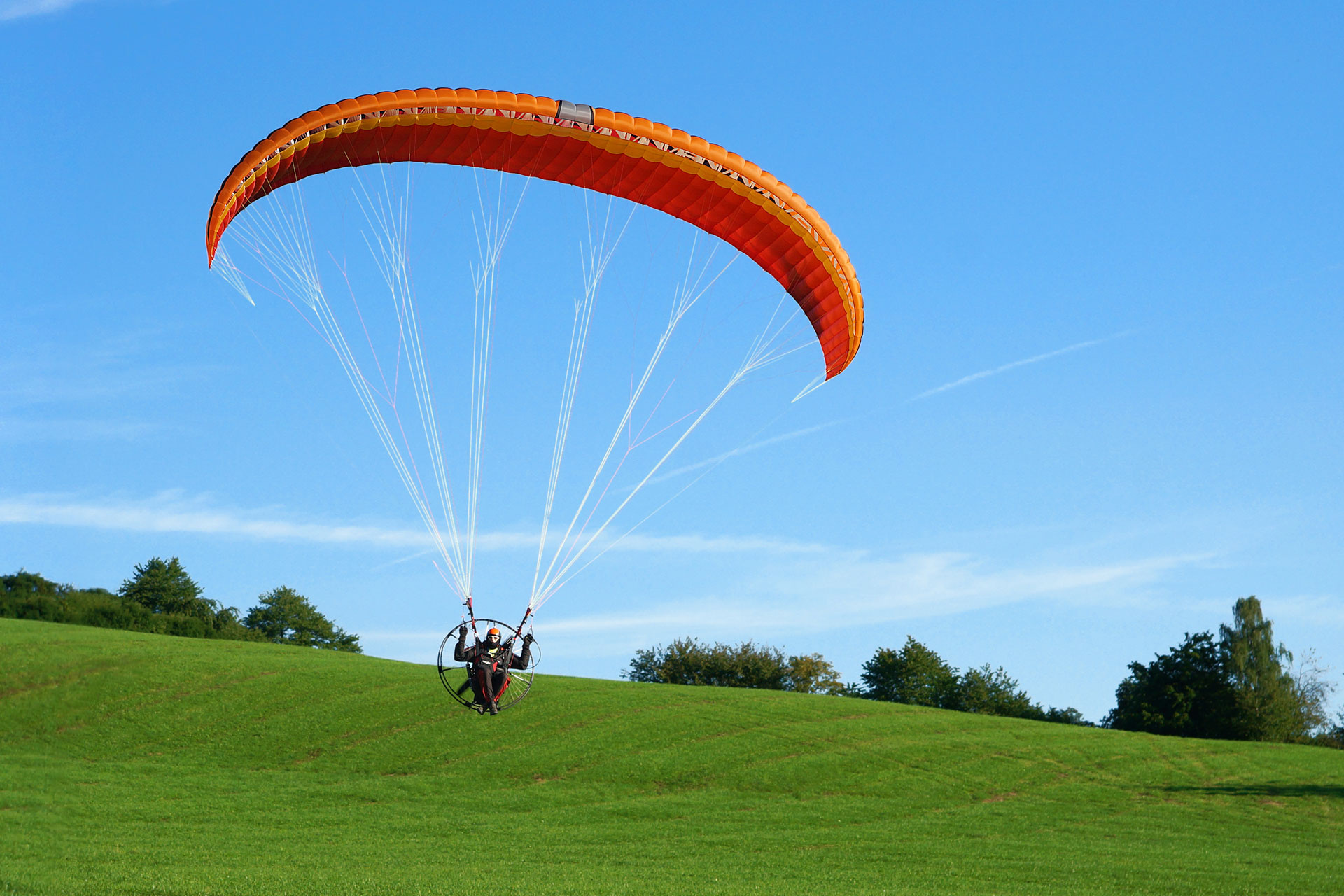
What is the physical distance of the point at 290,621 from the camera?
87938mm

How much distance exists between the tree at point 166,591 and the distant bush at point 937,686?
1800 inches

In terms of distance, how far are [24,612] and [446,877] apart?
2209 inches

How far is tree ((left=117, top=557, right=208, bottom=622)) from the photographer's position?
75.8 metres

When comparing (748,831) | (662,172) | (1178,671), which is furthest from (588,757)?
(1178,671)

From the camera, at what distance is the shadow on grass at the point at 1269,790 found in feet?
107

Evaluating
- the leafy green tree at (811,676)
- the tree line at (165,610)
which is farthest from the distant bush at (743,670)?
the tree line at (165,610)

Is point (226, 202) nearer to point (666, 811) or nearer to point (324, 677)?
point (666, 811)

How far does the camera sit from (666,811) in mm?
27219

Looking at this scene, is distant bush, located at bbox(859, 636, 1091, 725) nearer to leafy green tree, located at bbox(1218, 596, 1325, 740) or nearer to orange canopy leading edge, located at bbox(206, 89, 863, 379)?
leafy green tree, located at bbox(1218, 596, 1325, 740)

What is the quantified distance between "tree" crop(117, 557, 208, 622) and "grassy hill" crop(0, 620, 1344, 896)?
103 feet

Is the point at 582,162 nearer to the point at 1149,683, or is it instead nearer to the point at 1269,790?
the point at 1269,790

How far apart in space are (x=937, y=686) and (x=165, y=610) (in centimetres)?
5248

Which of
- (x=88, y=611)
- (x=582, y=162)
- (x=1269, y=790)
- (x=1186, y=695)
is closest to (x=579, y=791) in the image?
(x=582, y=162)

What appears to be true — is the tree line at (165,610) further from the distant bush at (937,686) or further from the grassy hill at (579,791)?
the distant bush at (937,686)
